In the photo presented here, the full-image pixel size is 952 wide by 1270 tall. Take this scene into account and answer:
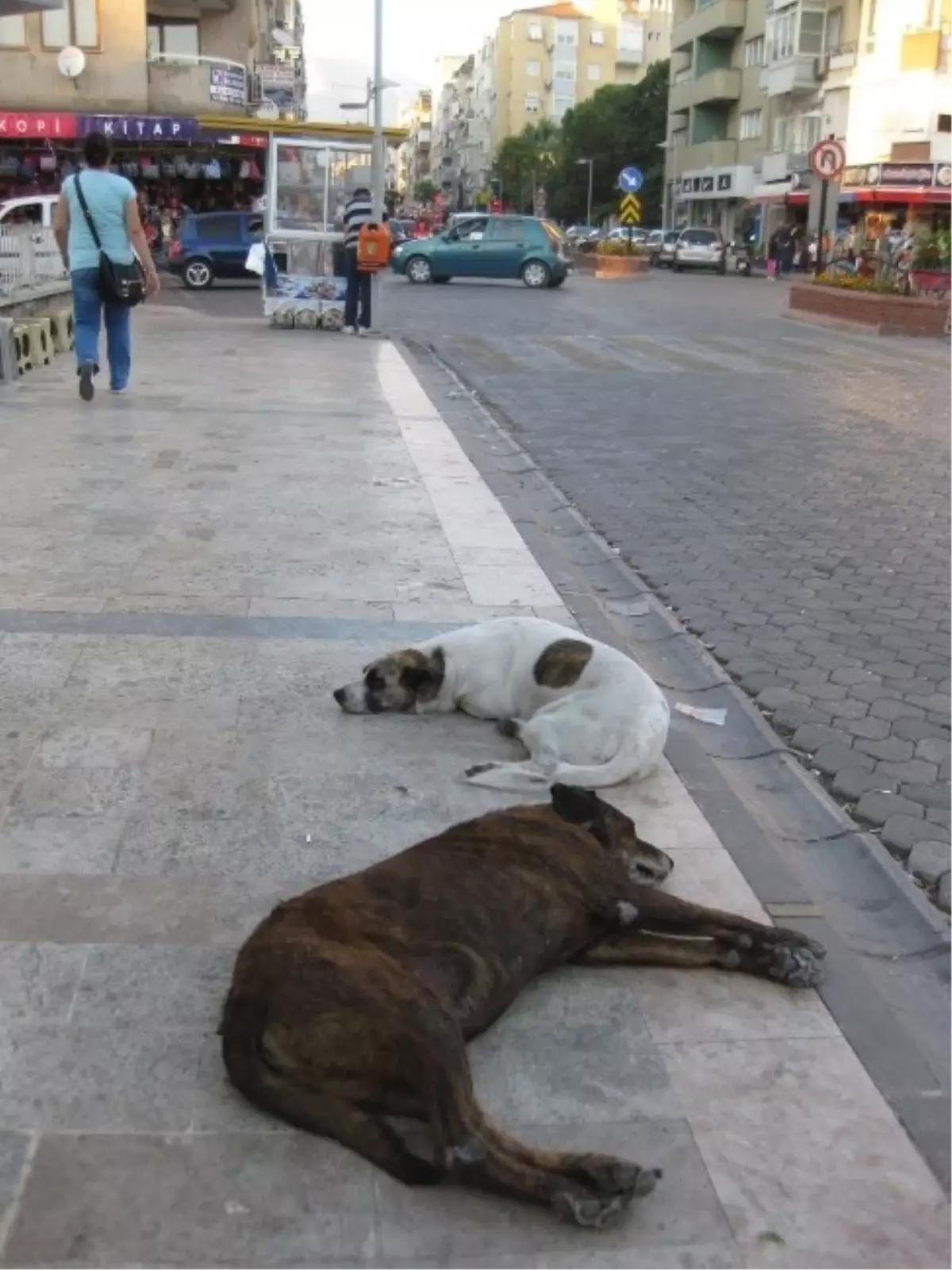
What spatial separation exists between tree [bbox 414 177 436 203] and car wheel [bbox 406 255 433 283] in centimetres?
12593

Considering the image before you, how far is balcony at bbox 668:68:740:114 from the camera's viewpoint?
6419cm

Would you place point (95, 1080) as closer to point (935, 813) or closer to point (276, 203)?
point (935, 813)

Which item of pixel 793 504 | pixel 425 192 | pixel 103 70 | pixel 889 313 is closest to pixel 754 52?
pixel 103 70

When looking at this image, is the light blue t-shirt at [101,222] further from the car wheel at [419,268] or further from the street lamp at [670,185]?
the street lamp at [670,185]

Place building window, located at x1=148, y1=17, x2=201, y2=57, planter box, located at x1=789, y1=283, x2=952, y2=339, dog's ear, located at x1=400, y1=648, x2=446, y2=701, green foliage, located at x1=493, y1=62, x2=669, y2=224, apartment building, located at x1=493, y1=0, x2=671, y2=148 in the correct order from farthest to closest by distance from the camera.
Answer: apartment building, located at x1=493, y1=0, x2=671, y2=148, green foliage, located at x1=493, y1=62, x2=669, y2=224, building window, located at x1=148, y1=17, x2=201, y2=57, planter box, located at x1=789, y1=283, x2=952, y2=339, dog's ear, located at x1=400, y1=648, x2=446, y2=701

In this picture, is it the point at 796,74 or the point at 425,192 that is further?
the point at 425,192

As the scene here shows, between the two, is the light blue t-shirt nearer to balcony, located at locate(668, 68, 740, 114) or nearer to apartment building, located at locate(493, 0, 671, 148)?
balcony, located at locate(668, 68, 740, 114)

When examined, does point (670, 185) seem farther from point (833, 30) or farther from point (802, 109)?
point (833, 30)

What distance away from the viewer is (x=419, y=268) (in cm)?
3344

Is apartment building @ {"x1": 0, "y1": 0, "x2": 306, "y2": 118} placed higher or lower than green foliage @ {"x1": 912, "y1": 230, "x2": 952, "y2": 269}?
higher

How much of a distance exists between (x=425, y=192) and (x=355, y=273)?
158401 mm

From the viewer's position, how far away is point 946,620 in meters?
6.50

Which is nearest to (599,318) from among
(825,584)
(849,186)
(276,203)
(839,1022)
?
(276,203)

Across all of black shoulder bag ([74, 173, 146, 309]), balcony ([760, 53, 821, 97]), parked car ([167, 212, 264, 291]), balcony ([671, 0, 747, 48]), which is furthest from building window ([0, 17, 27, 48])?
balcony ([671, 0, 747, 48])
